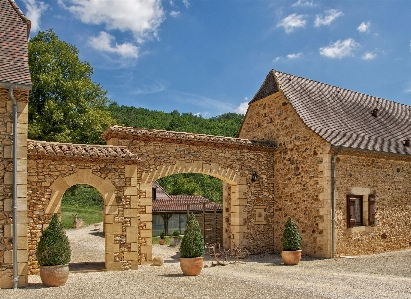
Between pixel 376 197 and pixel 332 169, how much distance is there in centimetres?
248

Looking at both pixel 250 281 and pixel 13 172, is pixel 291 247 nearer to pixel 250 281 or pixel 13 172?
pixel 250 281

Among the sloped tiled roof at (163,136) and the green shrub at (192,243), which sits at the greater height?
the sloped tiled roof at (163,136)

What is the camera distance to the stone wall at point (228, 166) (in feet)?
37.3

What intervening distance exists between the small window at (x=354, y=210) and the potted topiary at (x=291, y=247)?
2.36 metres

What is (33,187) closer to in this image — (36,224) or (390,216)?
(36,224)

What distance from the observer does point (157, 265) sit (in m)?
11.0

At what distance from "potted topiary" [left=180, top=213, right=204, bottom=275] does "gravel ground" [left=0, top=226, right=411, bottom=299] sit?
10.1 inches

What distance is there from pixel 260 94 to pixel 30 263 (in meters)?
9.56

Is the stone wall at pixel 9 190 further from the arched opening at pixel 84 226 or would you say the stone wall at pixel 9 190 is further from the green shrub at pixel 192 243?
the green shrub at pixel 192 243

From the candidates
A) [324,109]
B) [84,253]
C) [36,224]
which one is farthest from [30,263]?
[324,109]

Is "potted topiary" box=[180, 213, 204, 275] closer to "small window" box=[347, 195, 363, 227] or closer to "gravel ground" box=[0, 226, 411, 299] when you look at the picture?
"gravel ground" box=[0, 226, 411, 299]

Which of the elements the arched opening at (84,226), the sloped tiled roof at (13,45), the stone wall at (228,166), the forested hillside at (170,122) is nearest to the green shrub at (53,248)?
the arched opening at (84,226)

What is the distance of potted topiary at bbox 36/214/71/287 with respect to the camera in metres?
8.08

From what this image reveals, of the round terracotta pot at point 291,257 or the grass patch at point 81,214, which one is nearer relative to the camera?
the round terracotta pot at point 291,257
